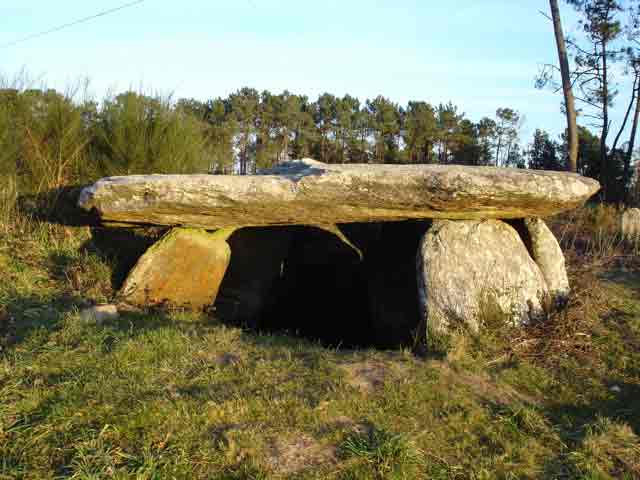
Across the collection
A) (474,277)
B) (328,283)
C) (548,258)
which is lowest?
(328,283)

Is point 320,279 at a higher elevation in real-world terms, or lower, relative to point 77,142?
lower

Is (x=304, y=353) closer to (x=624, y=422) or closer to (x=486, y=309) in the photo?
(x=486, y=309)

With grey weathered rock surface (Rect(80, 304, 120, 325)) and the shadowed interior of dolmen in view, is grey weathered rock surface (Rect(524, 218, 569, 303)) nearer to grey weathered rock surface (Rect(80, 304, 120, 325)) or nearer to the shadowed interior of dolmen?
the shadowed interior of dolmen

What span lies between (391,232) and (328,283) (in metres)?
1.40

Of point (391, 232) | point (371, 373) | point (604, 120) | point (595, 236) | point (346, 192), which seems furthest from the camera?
point (604, 120)

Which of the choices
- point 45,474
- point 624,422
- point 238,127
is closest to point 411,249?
point 624,422

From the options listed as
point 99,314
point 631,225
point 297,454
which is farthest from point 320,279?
point 631,225

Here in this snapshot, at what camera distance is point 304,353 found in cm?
441

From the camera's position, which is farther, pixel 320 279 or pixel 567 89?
pixel 567 89

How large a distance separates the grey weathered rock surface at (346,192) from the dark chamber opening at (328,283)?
3.00 feet

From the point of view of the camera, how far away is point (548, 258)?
18.7 feet

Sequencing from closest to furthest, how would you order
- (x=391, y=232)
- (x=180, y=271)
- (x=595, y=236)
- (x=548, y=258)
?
1. (x=548, y=258)
2. (x=180, y=271)
3. (x=391, y=232)
4. (x=595, y=236)

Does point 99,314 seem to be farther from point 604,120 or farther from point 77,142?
point 604,120

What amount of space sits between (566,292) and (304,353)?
2971mm
